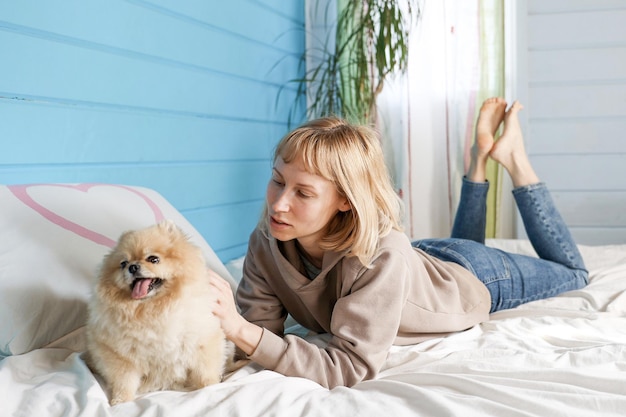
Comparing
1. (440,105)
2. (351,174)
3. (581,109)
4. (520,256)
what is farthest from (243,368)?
(581,109)

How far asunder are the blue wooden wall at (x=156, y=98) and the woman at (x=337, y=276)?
63 cm

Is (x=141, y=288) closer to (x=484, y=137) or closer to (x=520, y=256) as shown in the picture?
(x=520, y=256)

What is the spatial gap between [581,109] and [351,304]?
8.62 feet

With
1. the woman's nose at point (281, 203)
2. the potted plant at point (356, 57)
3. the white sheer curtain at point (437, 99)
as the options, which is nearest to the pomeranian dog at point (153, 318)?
the woman's nose at point (281, 203)

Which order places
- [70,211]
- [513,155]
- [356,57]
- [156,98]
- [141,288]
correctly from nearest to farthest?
[141,288] → [70,211] → [156,98] → [513,155] → [356,57]

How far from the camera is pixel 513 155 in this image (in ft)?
7.91

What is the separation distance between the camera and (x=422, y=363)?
58.5 inches

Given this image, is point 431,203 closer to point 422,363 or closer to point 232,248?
point 232,248

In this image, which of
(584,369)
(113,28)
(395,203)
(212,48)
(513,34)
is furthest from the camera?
(513,34)

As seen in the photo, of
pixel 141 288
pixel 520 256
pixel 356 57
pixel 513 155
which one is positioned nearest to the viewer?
pixel 141 288

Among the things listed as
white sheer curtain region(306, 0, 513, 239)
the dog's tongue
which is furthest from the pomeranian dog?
white sheer curtain region(306, 0, 513, 239)

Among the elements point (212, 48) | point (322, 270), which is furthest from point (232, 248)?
point (322, 270)

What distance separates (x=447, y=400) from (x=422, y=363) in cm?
33

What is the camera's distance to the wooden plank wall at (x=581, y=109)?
3535 mm
